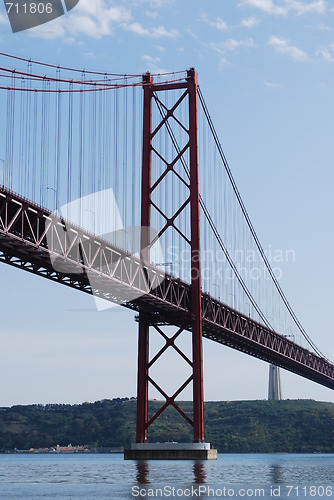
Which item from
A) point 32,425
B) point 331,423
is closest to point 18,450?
point 32,425

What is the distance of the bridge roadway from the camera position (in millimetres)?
45156

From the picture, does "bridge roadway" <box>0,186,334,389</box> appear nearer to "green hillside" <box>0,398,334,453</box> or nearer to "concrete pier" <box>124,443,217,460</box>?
"concrete pier" <box>124,443,217,460</box>

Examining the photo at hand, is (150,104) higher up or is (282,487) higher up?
(150,104)

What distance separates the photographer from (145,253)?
60.1 metres

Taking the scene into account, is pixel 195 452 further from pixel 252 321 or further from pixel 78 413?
pixel 78 413

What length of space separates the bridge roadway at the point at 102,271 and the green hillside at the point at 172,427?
9645 cm

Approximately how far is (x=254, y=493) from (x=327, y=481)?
1043 centimetres

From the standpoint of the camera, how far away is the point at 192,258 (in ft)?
201

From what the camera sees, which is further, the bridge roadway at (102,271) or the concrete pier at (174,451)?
the concrete pier at (174,451)

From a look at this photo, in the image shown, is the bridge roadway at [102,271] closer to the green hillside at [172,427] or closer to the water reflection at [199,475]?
the water reflection at [199,475]

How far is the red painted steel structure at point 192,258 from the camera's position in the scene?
60281mm

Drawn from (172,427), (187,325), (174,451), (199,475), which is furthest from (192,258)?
(172,427)

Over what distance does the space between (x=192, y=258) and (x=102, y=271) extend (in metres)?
9.28

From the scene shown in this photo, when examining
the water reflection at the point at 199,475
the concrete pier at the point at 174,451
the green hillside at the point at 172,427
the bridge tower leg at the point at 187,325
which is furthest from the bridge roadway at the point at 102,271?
the green hillside at the point at 172,427
